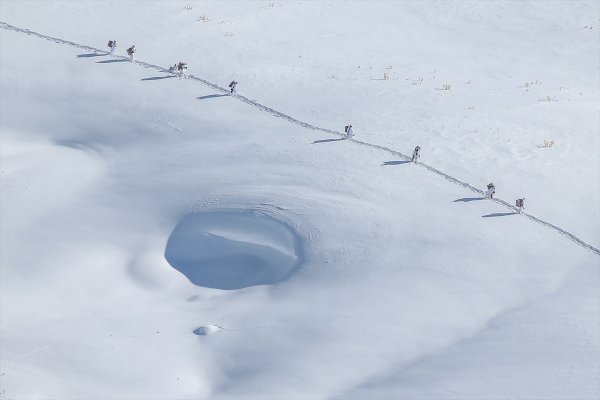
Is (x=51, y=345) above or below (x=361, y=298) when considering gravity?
below

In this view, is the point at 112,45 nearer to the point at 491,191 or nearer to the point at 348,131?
the point at 348,131

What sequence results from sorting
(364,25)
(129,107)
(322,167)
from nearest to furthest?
1. (322,167)
2. (129,107)
3. (364,25)

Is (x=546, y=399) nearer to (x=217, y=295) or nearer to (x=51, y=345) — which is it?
(x=217, y=295)

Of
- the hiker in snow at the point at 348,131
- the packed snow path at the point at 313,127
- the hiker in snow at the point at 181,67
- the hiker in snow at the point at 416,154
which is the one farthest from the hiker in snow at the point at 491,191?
the hiker in snow at the point at 181,67

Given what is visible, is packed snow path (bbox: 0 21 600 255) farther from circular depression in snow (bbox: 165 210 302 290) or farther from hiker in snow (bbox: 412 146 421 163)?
circular depression in snow (bbox: 165 210 302 290)

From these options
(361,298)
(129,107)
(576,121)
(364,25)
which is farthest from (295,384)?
(364,25)

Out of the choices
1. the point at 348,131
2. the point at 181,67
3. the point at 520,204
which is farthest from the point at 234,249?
the point at 181,67
